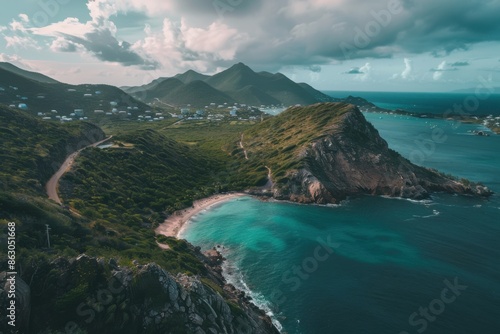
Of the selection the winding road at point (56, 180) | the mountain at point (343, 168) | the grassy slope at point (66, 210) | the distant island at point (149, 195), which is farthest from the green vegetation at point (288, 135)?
the winding road at point (56, 180)

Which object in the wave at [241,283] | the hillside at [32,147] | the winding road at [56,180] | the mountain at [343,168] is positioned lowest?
the wave at [241,283]

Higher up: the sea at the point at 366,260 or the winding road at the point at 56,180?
the winding road at the point at 56,180

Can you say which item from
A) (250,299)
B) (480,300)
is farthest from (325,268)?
(480,300)

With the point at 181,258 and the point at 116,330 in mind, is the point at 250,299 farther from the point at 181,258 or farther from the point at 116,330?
the point at 116,330

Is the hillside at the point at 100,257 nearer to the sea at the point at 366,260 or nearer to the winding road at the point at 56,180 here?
the winding road at the point at 56,180

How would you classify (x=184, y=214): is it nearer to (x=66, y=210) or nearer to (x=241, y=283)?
(x=241, y=283)
